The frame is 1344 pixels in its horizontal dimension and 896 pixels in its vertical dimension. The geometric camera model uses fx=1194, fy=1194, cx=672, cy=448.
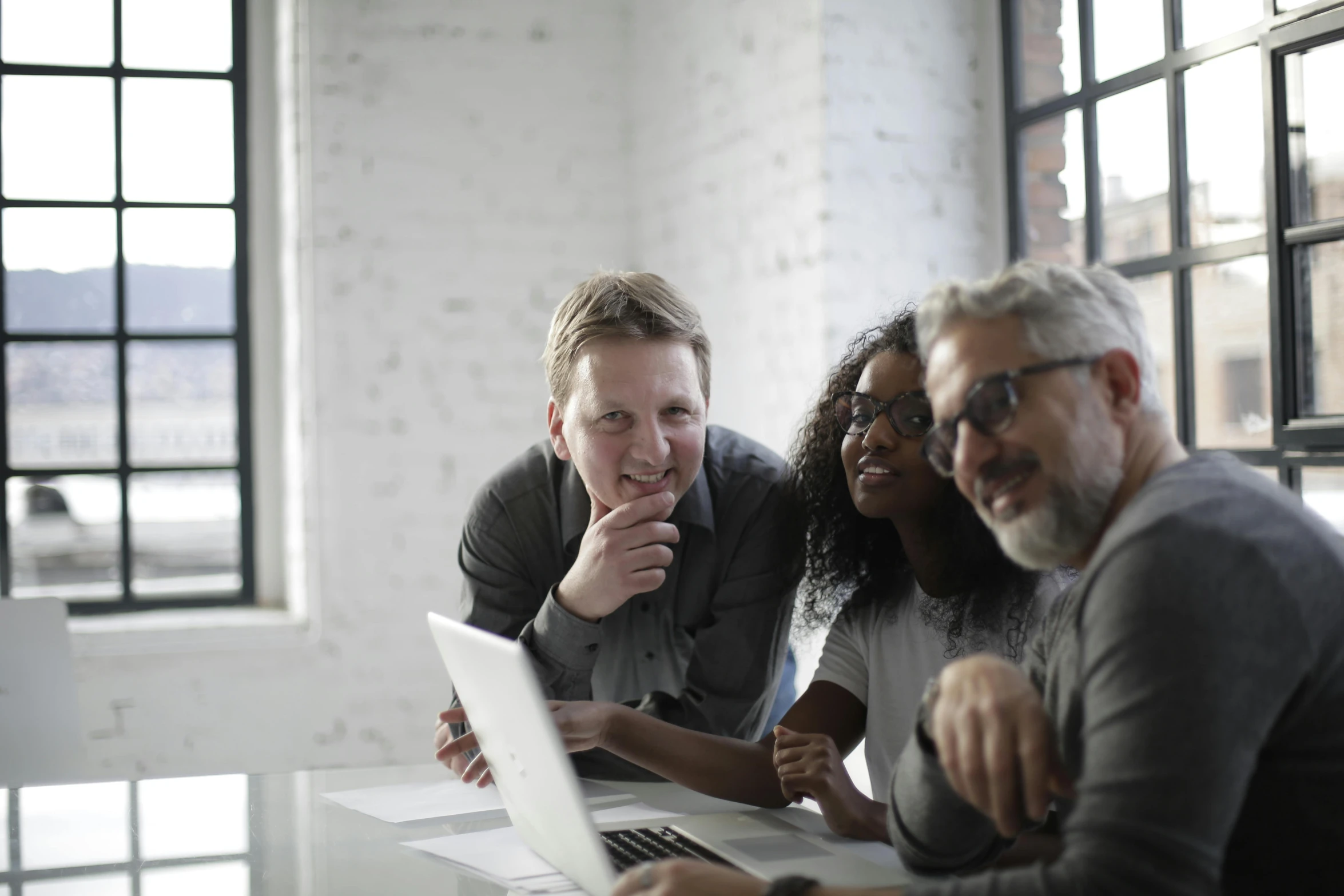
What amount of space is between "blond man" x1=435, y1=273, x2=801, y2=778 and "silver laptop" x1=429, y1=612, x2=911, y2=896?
0.31 metres

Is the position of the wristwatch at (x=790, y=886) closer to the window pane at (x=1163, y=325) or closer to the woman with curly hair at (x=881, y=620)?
the woman with curly hair at (x=881, y=620)

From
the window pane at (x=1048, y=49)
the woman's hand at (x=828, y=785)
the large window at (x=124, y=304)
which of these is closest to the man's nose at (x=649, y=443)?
the woman's hand at (x=828, y=785)

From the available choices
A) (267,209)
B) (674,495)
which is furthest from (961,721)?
(267,209)

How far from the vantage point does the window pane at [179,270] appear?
3910 millimetres

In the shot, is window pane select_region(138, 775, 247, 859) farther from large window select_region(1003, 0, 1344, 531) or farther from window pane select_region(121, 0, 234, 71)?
window pane select_region(121, 0, 234, 71)

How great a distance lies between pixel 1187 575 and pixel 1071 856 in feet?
0.76

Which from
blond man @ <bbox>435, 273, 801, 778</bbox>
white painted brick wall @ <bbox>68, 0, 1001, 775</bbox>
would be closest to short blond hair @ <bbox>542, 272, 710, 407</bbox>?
blond man @ <bbox>435, 273, 801, 778</bbox>

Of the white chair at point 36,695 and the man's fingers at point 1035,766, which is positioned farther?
the white chair at point 36,695

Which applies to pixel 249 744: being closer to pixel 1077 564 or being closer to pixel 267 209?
pixel 267 209

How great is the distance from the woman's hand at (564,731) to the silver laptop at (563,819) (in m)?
0.15

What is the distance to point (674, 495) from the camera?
6.01 ft

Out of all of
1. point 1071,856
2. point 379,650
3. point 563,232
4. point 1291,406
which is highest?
point 563,232

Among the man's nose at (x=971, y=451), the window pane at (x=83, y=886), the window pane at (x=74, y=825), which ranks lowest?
the window pane at (x=74, y=825)

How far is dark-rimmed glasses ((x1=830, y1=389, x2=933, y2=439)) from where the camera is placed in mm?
1623
